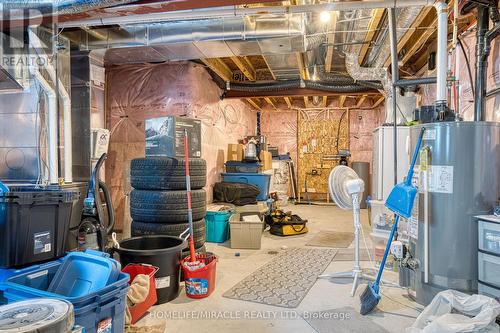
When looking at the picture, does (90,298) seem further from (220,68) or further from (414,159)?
(220,68)

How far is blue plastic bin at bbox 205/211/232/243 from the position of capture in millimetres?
4496

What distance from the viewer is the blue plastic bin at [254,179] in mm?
5731

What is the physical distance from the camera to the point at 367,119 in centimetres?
886

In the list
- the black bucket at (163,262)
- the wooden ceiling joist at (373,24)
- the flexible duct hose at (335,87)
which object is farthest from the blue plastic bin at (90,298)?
the flexible duct hose at (335,87)

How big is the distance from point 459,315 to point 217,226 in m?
3.07

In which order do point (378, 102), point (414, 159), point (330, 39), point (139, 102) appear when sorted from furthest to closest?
point (378, 102) < point (139, 102) < point (330, 39) < point (414, 159)

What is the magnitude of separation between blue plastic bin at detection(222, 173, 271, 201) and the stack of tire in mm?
2306

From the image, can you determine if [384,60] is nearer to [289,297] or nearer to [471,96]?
[471,96]

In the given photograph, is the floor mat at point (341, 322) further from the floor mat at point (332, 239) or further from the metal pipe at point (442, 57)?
the floor mat at point (332, 239)

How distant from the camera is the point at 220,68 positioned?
220 inches

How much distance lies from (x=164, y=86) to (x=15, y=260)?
360cm

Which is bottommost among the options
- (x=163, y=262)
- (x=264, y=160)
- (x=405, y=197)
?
(x=163, y=262)

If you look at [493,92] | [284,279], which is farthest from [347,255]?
[493,92]

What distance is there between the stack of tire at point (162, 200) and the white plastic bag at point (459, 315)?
6.87ft
